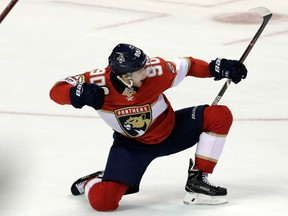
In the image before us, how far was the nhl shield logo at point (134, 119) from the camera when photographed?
2.45 m

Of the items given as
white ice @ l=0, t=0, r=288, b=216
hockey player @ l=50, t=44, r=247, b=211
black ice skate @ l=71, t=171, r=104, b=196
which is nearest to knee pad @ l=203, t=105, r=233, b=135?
hockey player @ l=50, t=44, r=247, b=211

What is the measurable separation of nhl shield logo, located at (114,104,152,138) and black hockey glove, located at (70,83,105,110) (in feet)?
0.52

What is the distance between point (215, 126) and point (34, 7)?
3.81 m

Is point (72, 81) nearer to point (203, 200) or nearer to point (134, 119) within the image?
point (134, 119)

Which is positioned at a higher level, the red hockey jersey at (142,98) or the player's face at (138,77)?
the player's face at (138,77)

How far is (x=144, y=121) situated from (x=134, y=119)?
0.04 meters

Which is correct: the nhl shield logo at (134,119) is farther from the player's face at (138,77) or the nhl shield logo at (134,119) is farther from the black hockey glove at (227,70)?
the black hockey glove at (227,70)

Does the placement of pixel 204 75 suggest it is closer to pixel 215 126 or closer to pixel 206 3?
pixel 215 126

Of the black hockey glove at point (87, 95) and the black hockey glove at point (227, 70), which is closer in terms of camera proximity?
the black hockey glove at point (87, 95)

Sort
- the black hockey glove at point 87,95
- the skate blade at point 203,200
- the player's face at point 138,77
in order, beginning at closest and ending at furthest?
the black hockey glove at point 87,95, the player's face at point 138,77, the skate blade at point 203,200


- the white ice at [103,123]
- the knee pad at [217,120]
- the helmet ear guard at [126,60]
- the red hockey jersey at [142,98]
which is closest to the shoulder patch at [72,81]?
the red hockey jersey at [142,98]

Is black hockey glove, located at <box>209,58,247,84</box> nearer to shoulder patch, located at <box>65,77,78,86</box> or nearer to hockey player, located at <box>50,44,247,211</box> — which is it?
hockey player, located at <box>50,44,247,211</box>

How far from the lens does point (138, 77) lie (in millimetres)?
2389

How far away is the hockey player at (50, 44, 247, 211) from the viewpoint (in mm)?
2408
